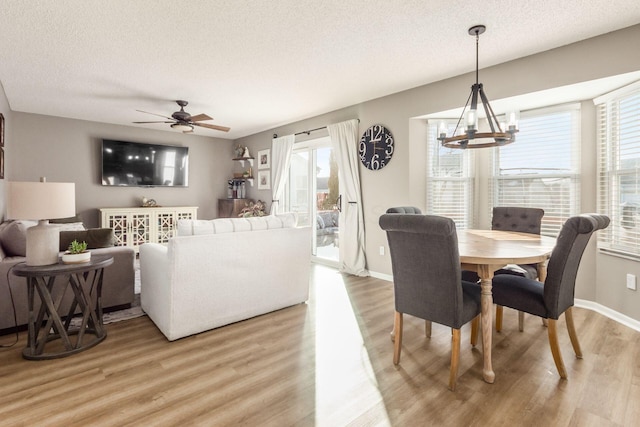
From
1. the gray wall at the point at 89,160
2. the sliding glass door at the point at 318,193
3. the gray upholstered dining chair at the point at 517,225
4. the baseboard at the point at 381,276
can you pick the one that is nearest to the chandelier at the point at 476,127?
the gray upholstered dining chair at the point at 517,225

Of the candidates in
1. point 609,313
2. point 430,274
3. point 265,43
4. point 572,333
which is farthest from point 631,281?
point 265,43

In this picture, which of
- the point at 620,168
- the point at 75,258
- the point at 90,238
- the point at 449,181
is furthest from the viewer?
the point at 449,181

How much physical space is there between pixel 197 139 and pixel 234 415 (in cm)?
625

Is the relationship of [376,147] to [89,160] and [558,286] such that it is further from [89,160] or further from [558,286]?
[89,160]

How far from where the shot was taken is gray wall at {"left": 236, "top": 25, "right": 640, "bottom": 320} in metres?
2.72

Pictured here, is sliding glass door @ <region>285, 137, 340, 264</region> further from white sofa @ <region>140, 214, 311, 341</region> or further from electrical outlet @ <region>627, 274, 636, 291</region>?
electrical outlet @ <region>627, 274, 636, 291</region>

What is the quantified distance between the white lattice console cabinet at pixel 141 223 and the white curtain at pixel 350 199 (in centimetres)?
318

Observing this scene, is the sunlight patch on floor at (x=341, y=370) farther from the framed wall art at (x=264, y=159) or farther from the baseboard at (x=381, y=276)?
the framed wall art at (x=264, y=159)

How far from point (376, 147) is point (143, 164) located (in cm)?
448

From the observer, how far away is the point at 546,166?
3535 millimetres

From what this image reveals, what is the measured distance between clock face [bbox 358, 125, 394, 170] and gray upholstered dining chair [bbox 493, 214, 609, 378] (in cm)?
242

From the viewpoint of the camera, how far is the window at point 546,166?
3379mm

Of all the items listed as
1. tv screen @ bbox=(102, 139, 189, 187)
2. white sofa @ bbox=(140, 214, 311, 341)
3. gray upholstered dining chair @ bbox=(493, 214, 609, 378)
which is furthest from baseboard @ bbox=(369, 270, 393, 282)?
tv screen @ bbox=(102, 139, 189, 187)

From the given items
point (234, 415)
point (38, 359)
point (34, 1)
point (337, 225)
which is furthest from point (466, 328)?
point (34, 1)
